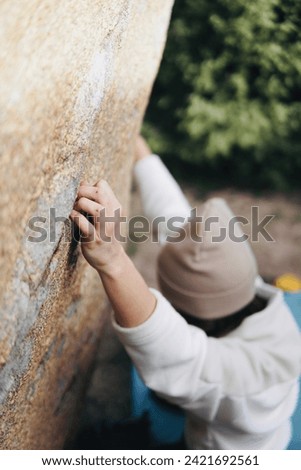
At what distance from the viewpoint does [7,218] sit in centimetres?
86

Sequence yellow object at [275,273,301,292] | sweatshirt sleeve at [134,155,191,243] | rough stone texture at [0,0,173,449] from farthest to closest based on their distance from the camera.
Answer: yellow object at [275,273,301,292], sweatshirt sleeve at [134,155,191,243], rough stone texture at [0,0,173,449]

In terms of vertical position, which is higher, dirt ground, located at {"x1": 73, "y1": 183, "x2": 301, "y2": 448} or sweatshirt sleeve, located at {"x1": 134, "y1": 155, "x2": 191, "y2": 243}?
sweatshirt sleeve, located at {"x1": 134, "y1": 155, "x2": 191, "y2": 243}

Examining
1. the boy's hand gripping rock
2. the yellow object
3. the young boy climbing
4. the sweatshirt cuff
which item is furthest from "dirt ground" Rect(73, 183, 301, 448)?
the boy's hand gripping rock

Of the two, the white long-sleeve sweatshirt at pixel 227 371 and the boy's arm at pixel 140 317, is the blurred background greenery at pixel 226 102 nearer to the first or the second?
the white long-sleeve sweatshirt at pixel 227 371

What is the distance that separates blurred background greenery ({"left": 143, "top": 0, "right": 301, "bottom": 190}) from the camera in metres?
3.97

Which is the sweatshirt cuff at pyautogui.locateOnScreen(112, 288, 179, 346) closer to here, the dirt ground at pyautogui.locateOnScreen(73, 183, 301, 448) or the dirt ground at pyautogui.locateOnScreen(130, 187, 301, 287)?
the dirt ground at pyautogui.locateOnScreen(73, 183, 301, 448)

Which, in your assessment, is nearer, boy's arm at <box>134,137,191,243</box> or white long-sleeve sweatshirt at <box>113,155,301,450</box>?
white long-sleeve sweatshirt at <box>113,155,301,450</box>

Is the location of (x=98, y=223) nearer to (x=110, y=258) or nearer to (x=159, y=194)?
(x=110, y=258)

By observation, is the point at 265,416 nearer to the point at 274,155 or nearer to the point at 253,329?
the point at 253,329

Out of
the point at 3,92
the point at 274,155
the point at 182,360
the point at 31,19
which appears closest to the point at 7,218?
the point at 3,92

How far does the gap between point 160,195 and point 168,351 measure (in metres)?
1.06

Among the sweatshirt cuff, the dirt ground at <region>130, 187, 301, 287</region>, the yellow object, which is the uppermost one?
the sweatshirt cuff

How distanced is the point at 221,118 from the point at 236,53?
50 cm

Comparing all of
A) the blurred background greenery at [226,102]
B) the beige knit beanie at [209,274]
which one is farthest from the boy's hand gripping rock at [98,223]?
the blurred background greenery at [226,102]
